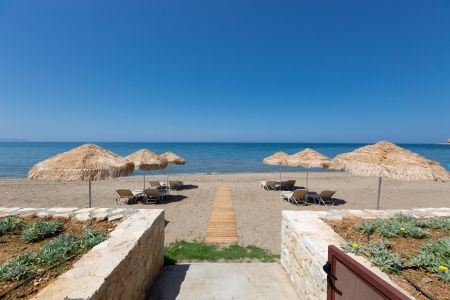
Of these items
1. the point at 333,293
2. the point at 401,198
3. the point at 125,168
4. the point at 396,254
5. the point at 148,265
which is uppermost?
the point at 125,168

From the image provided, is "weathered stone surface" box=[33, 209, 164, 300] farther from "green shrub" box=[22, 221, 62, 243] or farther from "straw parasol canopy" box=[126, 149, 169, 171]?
"straw parasol canopy" box=[126, 149, 169, 171]

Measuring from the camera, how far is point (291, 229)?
3992 millimetres

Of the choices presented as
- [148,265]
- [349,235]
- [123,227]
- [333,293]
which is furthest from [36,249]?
[349,235]

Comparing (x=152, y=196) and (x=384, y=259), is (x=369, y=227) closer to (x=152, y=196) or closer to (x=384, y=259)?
(x=384, y=259)

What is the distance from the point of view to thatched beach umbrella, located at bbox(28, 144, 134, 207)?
218 inches

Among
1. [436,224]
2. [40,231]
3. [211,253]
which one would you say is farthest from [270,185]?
[40,231]

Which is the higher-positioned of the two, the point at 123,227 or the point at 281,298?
the point at 123,227

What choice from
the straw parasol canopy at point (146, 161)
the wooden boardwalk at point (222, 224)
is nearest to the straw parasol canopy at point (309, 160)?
the wooden boardwalk at point (222, 224)

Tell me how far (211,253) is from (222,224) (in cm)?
220

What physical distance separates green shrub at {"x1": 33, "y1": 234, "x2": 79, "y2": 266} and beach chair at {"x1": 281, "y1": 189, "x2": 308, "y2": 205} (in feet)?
28.2

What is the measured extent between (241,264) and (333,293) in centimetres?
247

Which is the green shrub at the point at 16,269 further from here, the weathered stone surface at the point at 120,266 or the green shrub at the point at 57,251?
the weathered stone surface at the point at 120,266

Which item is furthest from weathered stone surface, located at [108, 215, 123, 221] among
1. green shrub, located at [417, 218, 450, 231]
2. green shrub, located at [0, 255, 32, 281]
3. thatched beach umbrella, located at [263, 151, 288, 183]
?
thatched beach umbrella, located at [263, 151, 288, 183]

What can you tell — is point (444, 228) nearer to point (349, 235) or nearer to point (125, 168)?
point (349, 235)
